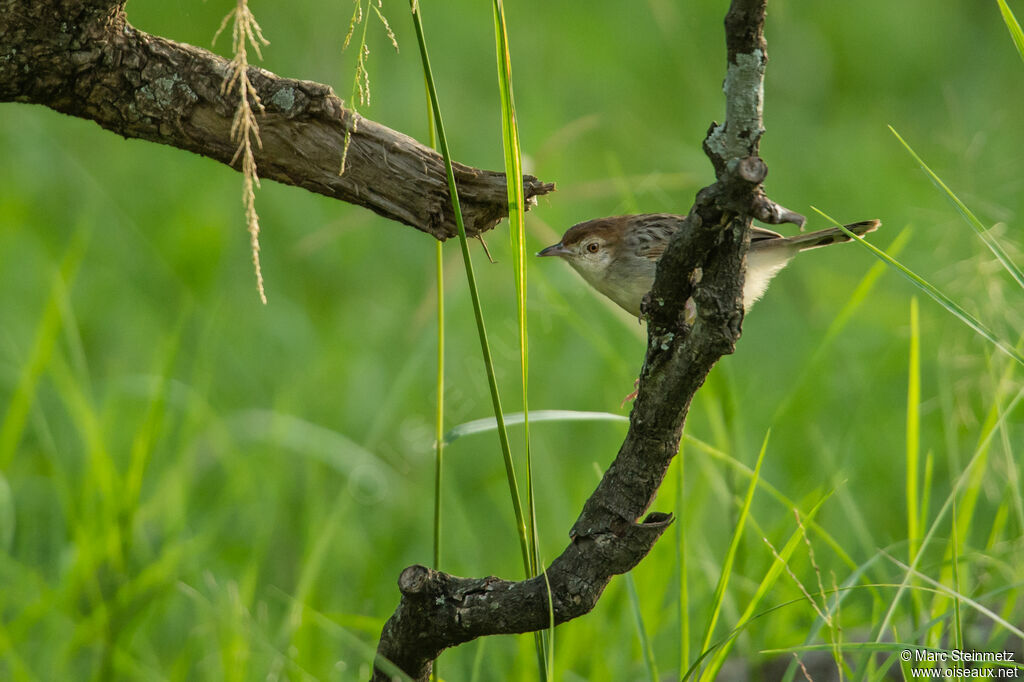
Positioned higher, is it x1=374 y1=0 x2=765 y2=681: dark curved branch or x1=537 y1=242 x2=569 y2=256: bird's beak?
x1=537 y1=242 x2=569 y2=256: bird's beak

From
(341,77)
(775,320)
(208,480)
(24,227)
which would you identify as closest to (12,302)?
(24,227)

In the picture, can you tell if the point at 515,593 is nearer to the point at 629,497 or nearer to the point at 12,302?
the point at 629,497

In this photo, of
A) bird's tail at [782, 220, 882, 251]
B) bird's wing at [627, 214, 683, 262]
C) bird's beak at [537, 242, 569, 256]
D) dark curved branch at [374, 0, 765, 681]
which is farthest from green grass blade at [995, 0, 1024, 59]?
bird's beak at [537, 242, 569, 256]

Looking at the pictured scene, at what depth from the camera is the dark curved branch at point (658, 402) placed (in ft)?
5.59

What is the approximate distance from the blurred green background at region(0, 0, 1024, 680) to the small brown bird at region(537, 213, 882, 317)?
0.14 metres

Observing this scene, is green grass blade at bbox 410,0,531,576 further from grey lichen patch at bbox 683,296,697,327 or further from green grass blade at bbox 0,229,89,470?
green grass blade at bbox 0,229,89,470

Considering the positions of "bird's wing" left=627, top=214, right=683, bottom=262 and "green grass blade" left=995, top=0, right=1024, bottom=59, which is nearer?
"green grass blade" left=995, top=0, right=1024, bottom=59

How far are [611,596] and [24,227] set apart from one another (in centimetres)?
472

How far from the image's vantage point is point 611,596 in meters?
4.22

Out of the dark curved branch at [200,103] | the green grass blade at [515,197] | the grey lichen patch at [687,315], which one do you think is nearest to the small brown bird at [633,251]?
the grey lichen patch at [687,315]

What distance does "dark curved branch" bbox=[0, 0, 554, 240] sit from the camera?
2.01 metres

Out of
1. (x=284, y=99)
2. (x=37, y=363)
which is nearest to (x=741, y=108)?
(x=284, y=99)

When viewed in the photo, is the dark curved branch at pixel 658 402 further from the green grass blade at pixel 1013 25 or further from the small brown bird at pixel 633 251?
the small brown bird at pixel 633 251

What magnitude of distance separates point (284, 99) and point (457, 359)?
4445 millimetres
